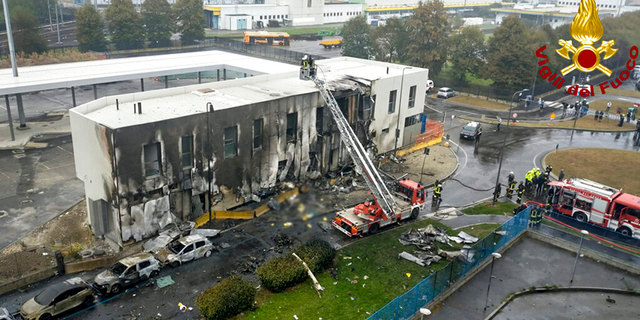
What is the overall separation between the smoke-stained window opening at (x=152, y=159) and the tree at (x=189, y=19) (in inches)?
2614

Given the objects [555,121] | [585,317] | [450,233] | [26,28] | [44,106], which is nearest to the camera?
[585,317]

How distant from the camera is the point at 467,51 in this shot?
2758 inches

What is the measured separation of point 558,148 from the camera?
46.8 metres

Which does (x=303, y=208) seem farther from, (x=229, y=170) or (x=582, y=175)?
(x=582, y=175)

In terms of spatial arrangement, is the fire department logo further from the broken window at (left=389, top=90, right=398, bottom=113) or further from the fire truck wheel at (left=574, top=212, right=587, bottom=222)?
the broken window at (left=389, top=90, right=398, bottom=113)

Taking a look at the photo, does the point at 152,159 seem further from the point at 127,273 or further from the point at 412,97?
the point at 412,97

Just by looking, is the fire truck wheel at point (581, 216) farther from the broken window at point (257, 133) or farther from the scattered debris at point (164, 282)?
the scattered debris at point (164, 282)

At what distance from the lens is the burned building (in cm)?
2528

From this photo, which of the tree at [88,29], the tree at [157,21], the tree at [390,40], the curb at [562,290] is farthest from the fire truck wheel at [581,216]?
the tree at [157,21]

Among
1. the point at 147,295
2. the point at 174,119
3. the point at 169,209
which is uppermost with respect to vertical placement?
the point at 174,119

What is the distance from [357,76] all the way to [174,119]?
17.9 metres

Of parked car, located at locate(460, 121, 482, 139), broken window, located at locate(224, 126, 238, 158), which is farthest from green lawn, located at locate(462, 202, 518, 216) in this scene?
broken window, located at locate(224, 126, 238, 158)

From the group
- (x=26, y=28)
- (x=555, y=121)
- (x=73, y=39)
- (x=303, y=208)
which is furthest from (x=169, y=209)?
(x=73, y=39)

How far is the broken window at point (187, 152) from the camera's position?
27594 millimetres
